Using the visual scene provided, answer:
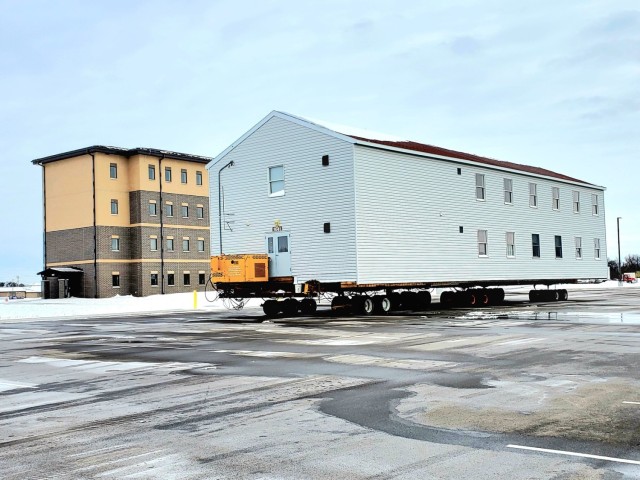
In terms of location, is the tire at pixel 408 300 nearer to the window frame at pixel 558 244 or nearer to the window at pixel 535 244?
the window at pixel 535 244

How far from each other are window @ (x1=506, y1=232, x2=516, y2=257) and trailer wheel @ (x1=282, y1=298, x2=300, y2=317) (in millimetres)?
12168

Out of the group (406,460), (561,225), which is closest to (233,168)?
(561,225)

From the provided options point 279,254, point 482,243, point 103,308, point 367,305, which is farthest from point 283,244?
point 103,308

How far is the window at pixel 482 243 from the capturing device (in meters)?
34.7

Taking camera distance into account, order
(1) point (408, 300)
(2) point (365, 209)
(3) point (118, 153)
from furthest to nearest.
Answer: (3) point (118, 153), (1) point (408, 300), (2) point (365, 209)

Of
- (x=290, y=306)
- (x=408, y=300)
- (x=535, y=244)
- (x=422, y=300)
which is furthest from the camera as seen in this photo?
(x=535, y=244)

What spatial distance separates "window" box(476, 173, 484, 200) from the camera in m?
34.9

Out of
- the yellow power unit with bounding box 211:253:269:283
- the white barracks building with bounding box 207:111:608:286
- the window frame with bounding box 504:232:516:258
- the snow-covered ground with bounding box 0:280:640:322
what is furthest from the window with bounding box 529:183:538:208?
the yellow power unit with bounding box 211:253:269:283

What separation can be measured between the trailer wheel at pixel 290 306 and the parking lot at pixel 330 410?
13560mm

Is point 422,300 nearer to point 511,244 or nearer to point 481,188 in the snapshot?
point 481,188

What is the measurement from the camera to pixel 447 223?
32875 millimetres

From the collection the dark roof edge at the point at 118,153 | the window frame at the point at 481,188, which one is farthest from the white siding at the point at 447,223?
the dark roof edge at the point at 118,153

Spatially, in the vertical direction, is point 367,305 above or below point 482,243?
below

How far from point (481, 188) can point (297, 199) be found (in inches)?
396
